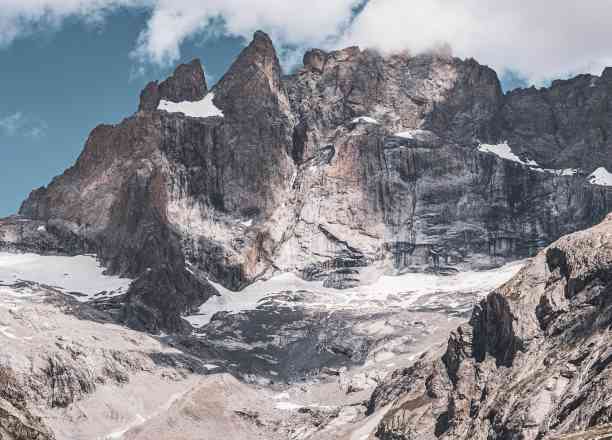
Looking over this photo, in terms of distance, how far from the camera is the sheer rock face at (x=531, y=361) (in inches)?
4124

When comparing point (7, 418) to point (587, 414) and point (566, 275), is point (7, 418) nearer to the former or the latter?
point (587, 414)

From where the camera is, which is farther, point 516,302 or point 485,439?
point 516,302

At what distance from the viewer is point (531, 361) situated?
4830 inches

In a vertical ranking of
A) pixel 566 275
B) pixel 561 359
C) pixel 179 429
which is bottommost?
pixel 179 429

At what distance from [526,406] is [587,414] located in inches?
825

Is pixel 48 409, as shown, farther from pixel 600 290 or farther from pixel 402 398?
pixel 600 290

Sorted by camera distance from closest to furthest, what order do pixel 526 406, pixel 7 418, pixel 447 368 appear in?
pixel 7 418
pixel 526 406
pixel 447 368

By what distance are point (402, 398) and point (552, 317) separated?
41.8 m

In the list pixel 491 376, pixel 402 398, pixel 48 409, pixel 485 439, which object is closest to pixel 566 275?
pixel 491 376

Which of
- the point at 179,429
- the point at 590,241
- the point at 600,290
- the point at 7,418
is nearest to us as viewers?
the point at 7,418

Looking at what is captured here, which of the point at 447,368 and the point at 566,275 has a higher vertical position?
the point at 566,275

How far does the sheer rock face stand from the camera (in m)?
105

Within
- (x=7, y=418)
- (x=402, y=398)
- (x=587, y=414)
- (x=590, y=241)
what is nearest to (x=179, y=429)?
(x=402, y=398)

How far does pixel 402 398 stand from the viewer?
163 meters
